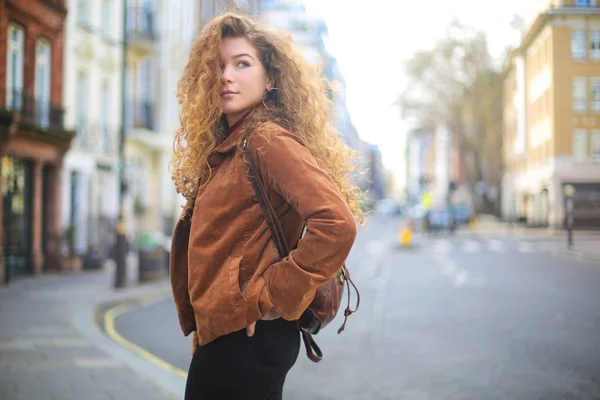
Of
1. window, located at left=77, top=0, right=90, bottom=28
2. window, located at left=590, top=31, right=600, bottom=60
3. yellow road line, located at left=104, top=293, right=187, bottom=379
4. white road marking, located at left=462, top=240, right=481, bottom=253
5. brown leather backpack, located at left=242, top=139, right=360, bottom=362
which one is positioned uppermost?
window, located at left=77, top=0, right=90, bottom=28

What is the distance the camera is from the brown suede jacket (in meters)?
1.94

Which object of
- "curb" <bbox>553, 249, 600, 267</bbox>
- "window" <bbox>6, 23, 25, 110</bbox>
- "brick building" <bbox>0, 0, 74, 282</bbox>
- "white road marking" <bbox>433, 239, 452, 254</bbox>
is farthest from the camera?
"white road marking" <bbox>433, 239, 452, 254</bbox>

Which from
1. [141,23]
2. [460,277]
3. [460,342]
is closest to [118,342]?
[460,342]

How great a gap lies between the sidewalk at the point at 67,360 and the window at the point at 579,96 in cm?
367

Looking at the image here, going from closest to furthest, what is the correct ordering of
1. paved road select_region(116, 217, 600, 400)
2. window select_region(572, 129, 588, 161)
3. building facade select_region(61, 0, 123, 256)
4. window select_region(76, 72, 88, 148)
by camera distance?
window select_region(572, 129, 588, 161) < paved road select_region(116, 217, 600, 400) < building facade select_region(61, 0, 123, 256) < window select_region(76, 72, 88, 148)

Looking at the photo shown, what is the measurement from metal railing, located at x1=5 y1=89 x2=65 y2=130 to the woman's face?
1476 cm

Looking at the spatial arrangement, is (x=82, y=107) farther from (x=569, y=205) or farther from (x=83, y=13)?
(x=569, y=205)

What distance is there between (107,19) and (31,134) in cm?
691

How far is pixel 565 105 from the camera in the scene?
207 inches

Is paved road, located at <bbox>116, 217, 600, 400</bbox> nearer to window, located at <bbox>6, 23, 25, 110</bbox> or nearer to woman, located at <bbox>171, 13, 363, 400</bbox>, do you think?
woman, located at <bbox>171, 13, 363, 400</bbox>

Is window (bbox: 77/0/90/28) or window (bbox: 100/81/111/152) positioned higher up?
window (bbox: 77/0/90/28)

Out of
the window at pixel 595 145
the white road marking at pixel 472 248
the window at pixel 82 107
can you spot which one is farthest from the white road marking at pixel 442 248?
the window at pixel 595 145

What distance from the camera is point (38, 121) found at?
17.5 m

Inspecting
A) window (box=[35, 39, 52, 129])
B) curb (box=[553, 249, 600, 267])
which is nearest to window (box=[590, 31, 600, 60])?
curb (box=[553, 249, 600, 267])
